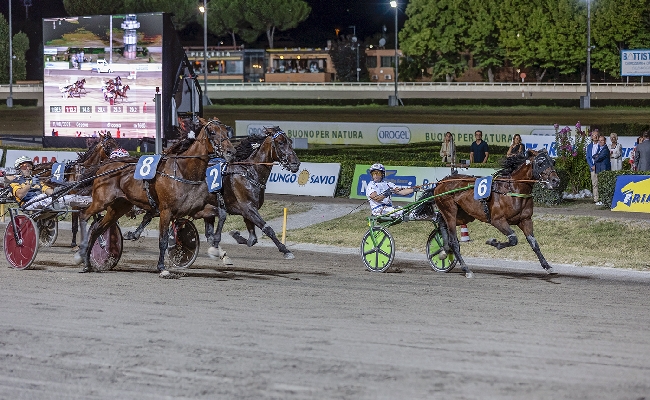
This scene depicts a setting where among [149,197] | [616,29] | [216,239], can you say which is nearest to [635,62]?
[616,29]

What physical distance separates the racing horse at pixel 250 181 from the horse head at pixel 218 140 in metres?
1.36

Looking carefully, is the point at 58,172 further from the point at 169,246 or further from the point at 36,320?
the point at 36,320

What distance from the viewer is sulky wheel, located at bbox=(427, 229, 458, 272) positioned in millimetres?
13070

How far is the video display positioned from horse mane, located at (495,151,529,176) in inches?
672

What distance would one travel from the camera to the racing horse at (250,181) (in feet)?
45.6

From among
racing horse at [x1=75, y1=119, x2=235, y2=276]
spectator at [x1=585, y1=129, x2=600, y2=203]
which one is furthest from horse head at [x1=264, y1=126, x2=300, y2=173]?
spectator at [x1=585, y1=129, x2=600, y2=203]

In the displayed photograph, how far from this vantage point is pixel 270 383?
6.76m

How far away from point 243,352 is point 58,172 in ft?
27.9

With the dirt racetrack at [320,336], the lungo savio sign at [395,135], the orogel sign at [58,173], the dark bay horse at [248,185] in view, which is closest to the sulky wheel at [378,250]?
the dirt racetrack at [320,336]

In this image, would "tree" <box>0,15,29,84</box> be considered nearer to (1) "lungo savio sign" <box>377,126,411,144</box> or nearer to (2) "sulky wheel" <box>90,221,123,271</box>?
(1) "lungo savio sign" <box>377,126,411,144</box>

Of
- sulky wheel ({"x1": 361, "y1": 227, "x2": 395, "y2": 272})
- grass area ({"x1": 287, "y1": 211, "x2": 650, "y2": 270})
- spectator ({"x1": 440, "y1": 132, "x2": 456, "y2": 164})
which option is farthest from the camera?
spectator ({"x1": 440, "y1": 132, "x2": 456, "y2": 164})

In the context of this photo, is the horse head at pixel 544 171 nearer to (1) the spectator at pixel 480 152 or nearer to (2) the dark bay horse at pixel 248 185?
(2) the dark bay horse at pixel 248 185

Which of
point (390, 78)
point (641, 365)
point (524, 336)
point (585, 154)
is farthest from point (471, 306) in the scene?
point (390, 78)

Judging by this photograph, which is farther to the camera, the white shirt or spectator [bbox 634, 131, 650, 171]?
spectator [bbox 634, 131, 650, 171]
